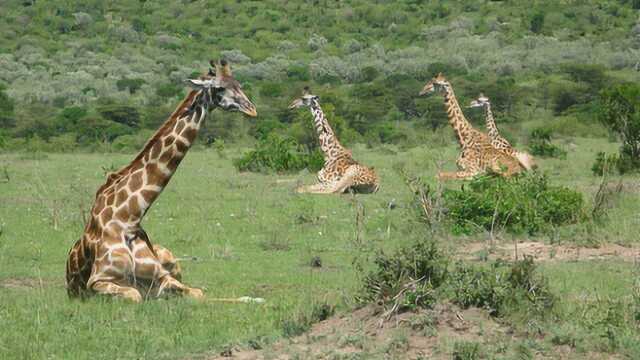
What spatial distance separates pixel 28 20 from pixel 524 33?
22.3m

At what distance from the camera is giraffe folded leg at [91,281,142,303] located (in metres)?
8.02

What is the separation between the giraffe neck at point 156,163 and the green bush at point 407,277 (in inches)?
80.2

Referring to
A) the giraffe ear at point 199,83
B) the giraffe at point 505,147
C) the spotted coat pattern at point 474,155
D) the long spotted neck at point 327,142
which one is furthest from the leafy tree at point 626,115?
the giraffe ear at point 199,83

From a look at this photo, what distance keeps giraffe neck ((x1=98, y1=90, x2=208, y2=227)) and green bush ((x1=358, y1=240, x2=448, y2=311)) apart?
6.69 feet

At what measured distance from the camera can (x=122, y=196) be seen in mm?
8344

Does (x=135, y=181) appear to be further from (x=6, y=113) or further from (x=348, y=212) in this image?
(x=6, y=113)

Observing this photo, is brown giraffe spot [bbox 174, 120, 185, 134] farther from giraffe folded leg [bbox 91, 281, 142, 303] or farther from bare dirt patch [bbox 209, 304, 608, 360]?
bare dirt patch [bbox 209, 304, 608, 360]

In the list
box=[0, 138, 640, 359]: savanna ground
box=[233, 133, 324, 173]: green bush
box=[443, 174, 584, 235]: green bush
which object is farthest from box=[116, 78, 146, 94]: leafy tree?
box=[443, 174, 584, 235]: green bush

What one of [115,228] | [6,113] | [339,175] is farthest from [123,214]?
[6,113]

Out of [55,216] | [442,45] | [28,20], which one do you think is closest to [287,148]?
[55,216]

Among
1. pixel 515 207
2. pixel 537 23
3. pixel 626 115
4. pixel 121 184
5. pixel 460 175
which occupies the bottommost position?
pixel 537 23

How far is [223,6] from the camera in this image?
192 feet

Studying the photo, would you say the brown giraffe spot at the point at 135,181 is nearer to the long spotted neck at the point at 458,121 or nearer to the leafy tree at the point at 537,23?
the long spotted neck at the point at 458,121

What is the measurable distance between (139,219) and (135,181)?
0.89 feet
